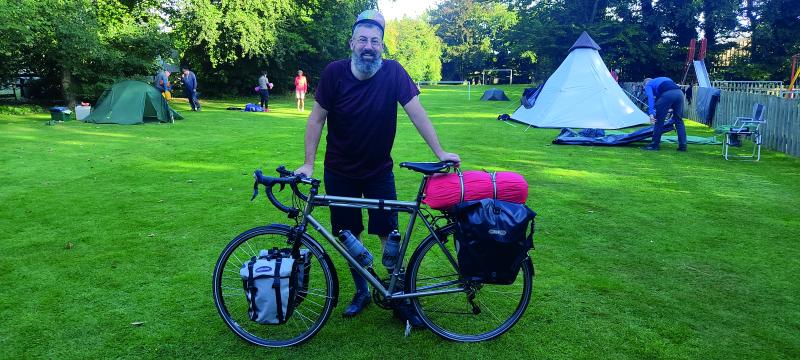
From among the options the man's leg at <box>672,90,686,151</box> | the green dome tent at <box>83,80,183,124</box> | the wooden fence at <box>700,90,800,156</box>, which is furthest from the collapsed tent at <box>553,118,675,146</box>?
the green dome tent at <box>83,80,183,124</box>

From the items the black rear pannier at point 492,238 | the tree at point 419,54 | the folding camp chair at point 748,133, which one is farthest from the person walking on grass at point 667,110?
the tree at point 419,54

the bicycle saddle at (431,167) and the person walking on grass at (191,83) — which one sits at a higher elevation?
the person walking on grass at (191,83)

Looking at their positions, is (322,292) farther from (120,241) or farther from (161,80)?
(161,80)

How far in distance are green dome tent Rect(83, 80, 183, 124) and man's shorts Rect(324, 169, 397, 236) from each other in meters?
15.1

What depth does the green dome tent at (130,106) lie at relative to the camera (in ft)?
54.3

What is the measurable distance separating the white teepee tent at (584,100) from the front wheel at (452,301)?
13.0 meters

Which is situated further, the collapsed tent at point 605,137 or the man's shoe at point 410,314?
the collapsed tent at point 605,137

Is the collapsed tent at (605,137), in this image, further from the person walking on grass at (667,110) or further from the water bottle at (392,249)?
the water bottle at (392,249)

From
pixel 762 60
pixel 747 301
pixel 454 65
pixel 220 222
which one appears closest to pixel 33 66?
pixel 220 222

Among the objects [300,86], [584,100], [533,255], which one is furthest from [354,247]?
[300,86]

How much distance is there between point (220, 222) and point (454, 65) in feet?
243

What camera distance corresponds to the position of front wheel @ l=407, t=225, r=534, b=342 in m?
3.29

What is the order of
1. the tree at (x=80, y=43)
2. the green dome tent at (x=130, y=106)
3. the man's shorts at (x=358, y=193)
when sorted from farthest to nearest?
the green dome tent at (x=130, y=106) < the tree at (x=80, y=43) < the man's shorts at (x=358, y=193)

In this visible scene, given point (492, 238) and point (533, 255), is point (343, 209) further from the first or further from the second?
point (533, 255)
